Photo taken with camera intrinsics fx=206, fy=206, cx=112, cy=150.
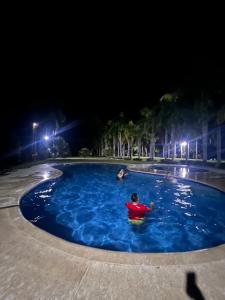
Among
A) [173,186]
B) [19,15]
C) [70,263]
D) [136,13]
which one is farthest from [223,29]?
[70,263]

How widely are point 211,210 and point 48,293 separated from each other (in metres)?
9.32

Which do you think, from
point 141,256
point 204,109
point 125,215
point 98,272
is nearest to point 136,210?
point 125,215

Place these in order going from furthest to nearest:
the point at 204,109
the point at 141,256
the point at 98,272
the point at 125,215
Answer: the point at 204,109 < the point at 125,215 < the point at 141,256 < the point at 98,272

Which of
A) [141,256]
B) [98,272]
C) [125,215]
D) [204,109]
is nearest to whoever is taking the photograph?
[98,272]

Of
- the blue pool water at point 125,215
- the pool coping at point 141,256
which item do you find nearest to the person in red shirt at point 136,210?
the blue pool water at point 125,215

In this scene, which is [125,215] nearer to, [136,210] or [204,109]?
[136,210]

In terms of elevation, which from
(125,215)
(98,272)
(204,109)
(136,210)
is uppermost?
(204,109)

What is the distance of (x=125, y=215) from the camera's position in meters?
9.96

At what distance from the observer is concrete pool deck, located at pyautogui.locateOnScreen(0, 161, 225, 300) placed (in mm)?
3271

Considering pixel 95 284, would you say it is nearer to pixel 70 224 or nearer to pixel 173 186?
pixel 70 224

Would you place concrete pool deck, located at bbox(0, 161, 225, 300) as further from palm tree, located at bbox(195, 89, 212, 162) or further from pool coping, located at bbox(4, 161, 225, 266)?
palm tree, located at bbox(195, 89, 212, 162)

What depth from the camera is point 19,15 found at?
20.5 meters

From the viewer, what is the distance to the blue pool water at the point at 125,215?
734 cm

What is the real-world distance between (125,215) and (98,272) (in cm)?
626
